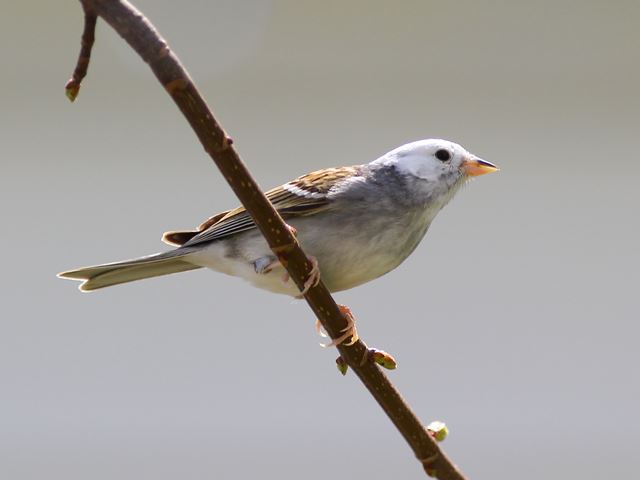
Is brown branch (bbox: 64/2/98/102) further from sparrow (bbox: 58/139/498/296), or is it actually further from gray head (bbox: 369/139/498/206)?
gray head (bbox: 369/139/498/206)

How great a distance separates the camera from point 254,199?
187 centimetres

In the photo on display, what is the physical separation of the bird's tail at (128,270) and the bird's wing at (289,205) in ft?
0.25

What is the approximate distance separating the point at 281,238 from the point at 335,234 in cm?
117

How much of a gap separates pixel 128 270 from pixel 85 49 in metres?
1.73

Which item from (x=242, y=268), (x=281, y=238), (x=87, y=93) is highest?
(x=87, y=93)

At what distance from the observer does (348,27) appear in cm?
555

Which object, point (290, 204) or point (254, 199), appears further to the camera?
point (290, 204)

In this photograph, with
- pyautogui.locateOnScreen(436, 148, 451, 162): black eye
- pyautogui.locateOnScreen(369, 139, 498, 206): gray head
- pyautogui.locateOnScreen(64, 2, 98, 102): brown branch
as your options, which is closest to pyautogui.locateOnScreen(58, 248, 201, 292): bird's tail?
pyautogui.locateOnScreen(369, 139, 498, 206): gray head

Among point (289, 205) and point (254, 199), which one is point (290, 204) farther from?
point (254, 199)

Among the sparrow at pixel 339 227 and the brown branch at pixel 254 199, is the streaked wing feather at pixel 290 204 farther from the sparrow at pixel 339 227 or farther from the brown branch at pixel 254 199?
the brown branch at pixel 254 199

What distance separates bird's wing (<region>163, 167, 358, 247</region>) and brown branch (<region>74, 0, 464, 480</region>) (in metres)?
0.96

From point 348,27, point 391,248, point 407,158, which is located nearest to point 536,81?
point 348,27

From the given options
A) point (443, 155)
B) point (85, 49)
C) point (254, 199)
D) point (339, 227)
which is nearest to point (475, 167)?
point (443, 155)

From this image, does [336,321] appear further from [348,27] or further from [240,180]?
[348,27]
